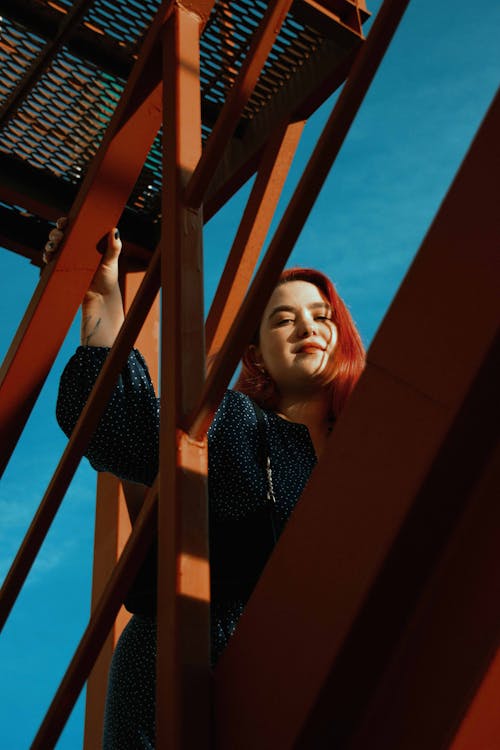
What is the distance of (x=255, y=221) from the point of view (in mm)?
3461

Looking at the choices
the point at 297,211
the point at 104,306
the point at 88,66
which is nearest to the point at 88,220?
the point at 104,306

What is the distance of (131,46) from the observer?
3412 mm

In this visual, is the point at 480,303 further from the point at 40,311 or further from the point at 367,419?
the point at 40,311

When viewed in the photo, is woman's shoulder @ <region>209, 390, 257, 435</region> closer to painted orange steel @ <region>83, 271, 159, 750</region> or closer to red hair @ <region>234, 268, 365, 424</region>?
red hair @ <region>234, 268, 365, 424</region>

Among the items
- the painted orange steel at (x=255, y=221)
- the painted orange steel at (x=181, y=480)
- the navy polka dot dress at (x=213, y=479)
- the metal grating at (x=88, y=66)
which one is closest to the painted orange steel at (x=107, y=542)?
the painted orange steel at (x=255, y=221)

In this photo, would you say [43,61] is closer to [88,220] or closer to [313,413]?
[88,220]

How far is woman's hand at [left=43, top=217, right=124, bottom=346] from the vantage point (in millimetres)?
2137

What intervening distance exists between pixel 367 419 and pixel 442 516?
0.52 feet

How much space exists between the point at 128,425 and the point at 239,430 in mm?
231

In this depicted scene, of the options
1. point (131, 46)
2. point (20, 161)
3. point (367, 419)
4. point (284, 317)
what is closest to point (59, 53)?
point (131, 46)

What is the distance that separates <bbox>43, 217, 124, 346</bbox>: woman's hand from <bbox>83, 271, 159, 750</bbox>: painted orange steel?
31.2 inches

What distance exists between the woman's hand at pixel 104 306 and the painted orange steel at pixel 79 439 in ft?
0.69

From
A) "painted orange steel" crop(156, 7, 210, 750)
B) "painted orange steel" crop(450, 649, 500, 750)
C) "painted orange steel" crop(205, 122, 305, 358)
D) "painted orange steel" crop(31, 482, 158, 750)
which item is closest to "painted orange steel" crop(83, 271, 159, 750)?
"painted orange steel" crop(205, 122, 305, 358)

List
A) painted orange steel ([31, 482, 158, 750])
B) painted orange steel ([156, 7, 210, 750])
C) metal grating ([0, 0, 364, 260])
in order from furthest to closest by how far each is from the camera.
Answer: metal grating ([0, 0, 364, 260]), painted orange steel ([31, 482, 158, 750]), painted orange steel ([156, 7, 210, 750])
